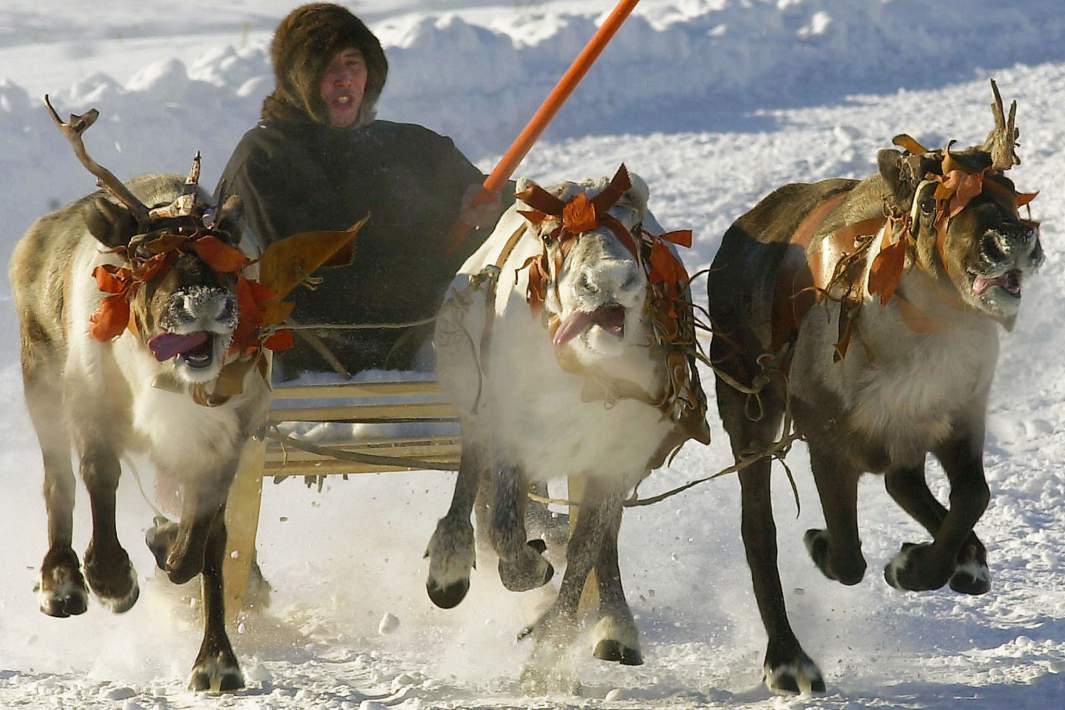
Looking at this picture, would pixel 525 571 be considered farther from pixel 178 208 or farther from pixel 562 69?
pixel 562 69

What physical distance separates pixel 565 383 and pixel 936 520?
131 centimetres

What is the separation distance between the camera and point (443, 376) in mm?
5629

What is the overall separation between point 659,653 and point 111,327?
2356 mm

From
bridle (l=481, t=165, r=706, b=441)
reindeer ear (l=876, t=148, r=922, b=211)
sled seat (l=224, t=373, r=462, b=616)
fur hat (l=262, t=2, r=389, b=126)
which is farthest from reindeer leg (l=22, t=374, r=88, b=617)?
reindeer ear (l=876, t=148, r=922, b=211)

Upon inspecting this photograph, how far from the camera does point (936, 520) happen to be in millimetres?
5562

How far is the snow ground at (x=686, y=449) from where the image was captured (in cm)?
581

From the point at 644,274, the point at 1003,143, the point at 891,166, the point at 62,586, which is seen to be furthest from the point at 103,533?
the point at 1003,143

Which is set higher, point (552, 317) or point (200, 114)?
point (200, 114)

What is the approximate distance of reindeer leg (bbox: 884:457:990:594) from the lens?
539 centimetres

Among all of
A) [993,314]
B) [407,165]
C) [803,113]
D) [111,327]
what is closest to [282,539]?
[407,165]

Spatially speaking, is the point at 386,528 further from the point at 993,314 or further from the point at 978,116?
the point at 978,116

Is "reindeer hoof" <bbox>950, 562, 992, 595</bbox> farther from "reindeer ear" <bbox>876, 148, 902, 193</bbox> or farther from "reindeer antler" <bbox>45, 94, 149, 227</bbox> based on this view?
"reindeer antler" <bbox>45, 94, 149, 227</bbox>

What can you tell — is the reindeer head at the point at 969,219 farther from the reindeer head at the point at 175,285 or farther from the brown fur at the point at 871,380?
the reindeer head at the point at 175,285

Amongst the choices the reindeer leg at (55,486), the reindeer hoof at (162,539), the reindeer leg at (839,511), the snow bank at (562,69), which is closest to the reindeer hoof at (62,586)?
the reindeer leg at (55,486)
